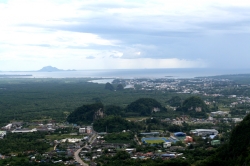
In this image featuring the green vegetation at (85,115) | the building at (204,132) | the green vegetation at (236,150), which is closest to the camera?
the green vegetation at (236,150)

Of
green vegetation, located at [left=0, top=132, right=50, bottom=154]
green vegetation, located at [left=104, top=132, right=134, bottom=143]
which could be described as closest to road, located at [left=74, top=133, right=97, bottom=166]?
green vegetation, located at [left=104, top=132, right=134, bottom=143]

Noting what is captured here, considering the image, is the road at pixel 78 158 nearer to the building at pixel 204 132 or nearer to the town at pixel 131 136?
the town at pixel 131 136

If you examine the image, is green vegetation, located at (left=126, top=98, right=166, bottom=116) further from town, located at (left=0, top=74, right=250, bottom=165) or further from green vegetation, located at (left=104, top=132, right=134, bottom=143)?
green vegetation, located at (left=104, top=132, right=134, bottom=143)

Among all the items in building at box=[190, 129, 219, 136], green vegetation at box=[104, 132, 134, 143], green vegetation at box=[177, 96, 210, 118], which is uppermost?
green vegetation at box=[177, 96, 210, 118]

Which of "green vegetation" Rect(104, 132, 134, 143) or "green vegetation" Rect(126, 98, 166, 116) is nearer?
"green vegetation" Rect(104, 132, 134, 143)

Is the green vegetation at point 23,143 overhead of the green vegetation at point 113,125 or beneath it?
beneath

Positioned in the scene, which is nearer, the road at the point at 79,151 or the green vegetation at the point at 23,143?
the road at the point at 79,151

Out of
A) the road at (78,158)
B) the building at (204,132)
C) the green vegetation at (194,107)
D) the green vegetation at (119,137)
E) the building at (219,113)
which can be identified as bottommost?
the road at (78,158)

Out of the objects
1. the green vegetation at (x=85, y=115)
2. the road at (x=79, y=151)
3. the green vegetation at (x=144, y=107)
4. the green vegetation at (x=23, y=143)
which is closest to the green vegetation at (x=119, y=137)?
the road at (x=79, y=151)

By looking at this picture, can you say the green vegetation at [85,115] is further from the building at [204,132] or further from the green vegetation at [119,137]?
the building at [204,132]

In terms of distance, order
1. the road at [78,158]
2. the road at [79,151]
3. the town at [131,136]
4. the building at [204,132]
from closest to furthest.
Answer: the road at [78,158] → the road at [79,151] → the town at [131,136] → the building at [204,132]

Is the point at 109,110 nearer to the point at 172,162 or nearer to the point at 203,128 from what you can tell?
the point at 203,128
